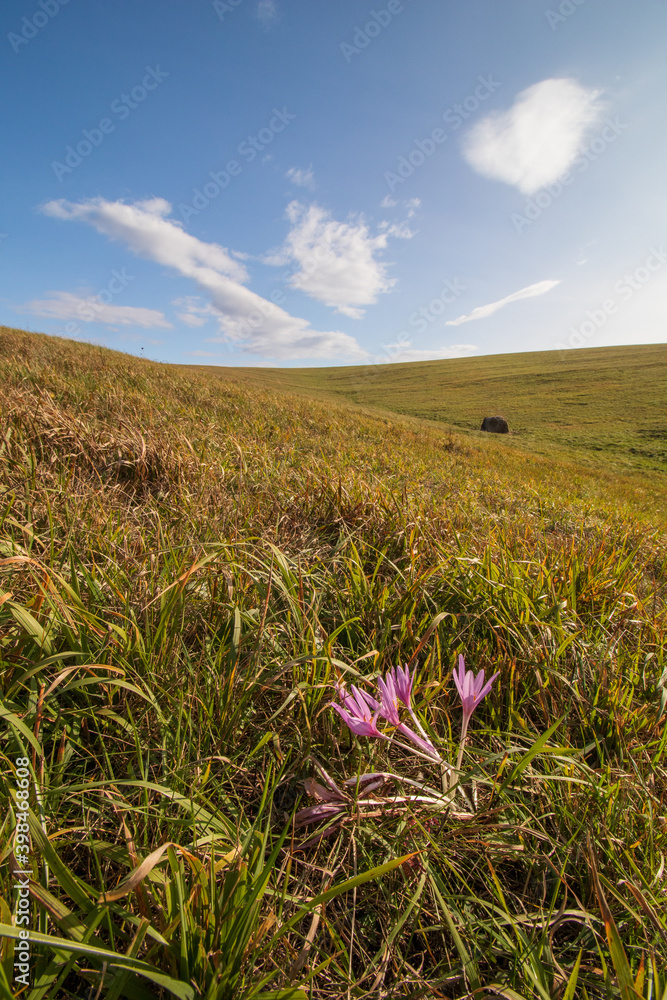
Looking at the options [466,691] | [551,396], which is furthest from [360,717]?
[551,396]

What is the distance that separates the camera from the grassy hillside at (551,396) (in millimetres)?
22984

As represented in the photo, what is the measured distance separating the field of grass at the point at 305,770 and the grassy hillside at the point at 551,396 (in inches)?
529

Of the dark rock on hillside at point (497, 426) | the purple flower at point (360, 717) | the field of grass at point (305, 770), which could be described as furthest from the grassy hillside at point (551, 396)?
the purple flower at point (360, 717)

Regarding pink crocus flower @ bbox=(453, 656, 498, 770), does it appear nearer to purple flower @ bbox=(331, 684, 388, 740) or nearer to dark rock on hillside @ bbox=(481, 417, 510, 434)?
purple flower @ bbox=(331, 684, 388, 740)

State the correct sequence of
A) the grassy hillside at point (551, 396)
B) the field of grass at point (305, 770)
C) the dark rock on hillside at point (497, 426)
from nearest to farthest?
the field of grass at point (305, 770) < the grassy hillside at point (551, 396) < the dark rock on hillside at point (497, 426)

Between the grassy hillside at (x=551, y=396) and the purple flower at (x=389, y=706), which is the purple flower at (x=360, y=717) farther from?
→ the grassy hillside at (x=551, y=396)

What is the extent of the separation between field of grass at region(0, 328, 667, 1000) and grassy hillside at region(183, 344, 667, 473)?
529 inches

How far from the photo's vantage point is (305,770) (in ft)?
3.78

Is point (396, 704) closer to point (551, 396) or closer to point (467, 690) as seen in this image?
point (467, 690)

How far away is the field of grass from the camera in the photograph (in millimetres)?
736

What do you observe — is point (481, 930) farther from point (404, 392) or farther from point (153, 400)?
point (404, 392)

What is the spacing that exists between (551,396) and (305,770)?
4279 centimetres

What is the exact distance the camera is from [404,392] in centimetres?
4753

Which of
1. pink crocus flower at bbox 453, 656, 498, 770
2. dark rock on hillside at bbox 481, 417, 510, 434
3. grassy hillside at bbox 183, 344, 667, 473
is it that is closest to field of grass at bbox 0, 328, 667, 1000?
pink crocus flower at bbox 453, 656, 498, 770
